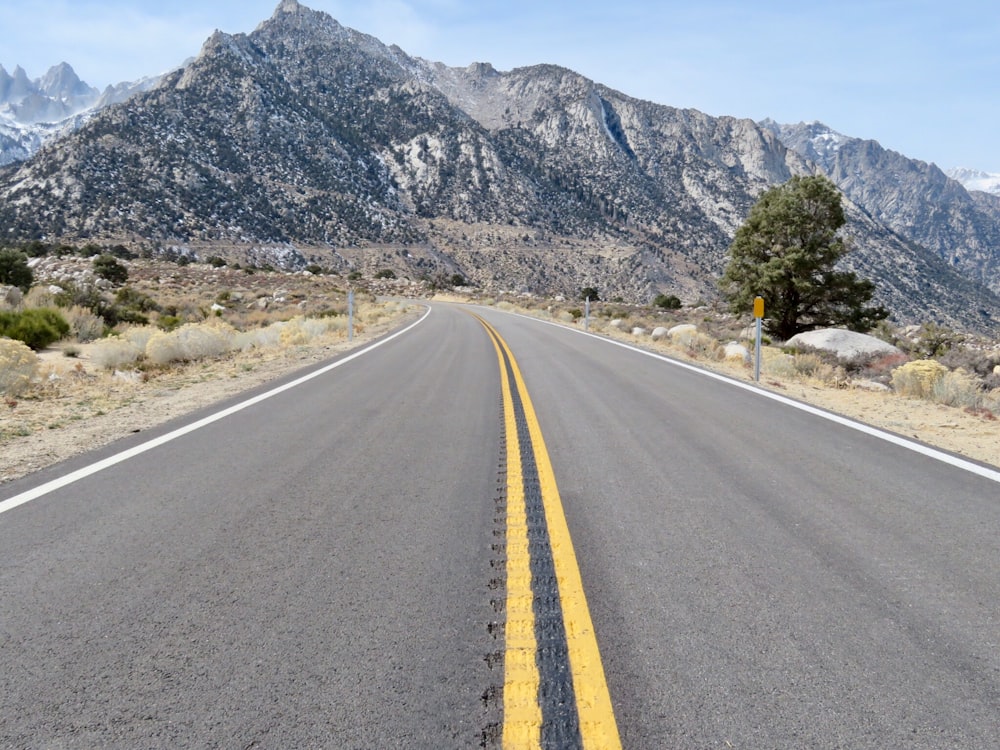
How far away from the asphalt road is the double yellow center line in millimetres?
72

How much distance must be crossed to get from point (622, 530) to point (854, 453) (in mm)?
3515

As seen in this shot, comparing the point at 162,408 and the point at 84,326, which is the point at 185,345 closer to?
the point at 84,326

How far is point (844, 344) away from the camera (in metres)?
19.3

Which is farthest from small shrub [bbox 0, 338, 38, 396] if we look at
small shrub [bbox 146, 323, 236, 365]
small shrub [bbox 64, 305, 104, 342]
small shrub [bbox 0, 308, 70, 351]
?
small shrub [bbox 64, 305, 104, 342]

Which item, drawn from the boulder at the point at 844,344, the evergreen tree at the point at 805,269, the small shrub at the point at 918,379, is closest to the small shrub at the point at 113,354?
the small shrub at the point at 918,379

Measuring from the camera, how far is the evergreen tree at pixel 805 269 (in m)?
24.8

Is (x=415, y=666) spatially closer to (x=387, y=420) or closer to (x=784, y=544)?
(x=784, y=544)

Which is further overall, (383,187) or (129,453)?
Result: (383,187)

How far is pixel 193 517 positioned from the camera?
13.6ft

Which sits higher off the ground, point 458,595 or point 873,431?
point 873,431

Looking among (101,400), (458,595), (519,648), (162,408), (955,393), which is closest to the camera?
(519,648)

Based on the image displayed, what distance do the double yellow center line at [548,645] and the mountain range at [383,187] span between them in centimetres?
6629

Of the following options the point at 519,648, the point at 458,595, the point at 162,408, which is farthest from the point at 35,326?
the point at 519,648

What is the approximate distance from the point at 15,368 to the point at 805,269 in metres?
25.6
